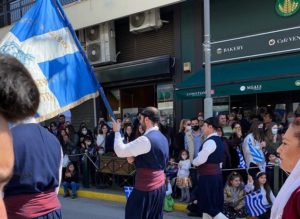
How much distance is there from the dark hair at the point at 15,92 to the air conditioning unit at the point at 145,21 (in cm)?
1345

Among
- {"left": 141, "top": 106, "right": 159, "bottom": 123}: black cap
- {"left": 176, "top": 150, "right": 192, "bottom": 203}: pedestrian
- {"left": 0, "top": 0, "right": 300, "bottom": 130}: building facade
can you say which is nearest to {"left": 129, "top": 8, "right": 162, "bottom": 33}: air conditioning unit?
{"left": 0, "top": 0, "right": 300, "bottom": 130}: building facade

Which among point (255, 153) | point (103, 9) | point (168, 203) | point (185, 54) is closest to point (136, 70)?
point (185, 54)

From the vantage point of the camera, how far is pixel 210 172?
23.7 feet

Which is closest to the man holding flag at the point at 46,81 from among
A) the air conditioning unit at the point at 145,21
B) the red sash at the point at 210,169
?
the red sash at the point at 210,169

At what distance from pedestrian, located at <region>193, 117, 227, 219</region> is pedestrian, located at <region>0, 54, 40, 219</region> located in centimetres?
533

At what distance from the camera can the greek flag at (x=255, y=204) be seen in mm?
8133

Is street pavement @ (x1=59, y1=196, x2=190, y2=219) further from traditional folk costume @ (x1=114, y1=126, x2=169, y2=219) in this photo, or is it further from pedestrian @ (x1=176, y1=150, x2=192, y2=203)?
traditional folk costume @ (x1=114, y1=126, x2=169, y2=219)

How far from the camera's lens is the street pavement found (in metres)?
9.15

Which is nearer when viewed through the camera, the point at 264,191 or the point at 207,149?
the point at 207,149

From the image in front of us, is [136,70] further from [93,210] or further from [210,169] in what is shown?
[210,169]

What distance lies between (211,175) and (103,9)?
33.7 ft

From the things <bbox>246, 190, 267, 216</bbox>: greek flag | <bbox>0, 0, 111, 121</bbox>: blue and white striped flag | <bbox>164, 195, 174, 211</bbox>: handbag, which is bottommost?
<bbox>164, 195, 174, 211</bbox>: handbag

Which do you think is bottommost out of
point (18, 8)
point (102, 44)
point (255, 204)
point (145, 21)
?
point (255, 204)

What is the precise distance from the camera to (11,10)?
21.2 m
